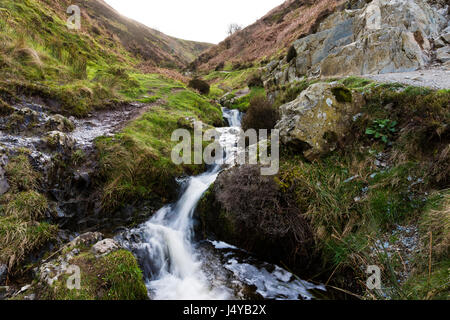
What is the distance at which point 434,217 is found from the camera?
2609mm

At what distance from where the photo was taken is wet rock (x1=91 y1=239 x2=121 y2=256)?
3.20 m

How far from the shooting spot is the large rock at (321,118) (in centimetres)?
449

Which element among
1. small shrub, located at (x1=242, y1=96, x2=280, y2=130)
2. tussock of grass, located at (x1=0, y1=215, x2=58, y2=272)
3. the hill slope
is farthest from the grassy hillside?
the hill slope

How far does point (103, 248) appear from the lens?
10.8ft

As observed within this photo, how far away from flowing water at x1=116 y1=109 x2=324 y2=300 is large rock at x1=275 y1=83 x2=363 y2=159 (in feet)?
8.94

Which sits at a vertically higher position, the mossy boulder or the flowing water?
the mossy boulder

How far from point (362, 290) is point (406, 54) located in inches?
332

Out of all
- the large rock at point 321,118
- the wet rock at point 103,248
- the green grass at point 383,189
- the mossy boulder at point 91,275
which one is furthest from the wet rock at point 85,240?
the large rock at point 321,118

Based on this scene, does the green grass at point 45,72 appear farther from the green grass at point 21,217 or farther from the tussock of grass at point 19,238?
the tussock of grass at point 19,238

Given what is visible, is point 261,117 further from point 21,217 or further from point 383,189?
point 21,217

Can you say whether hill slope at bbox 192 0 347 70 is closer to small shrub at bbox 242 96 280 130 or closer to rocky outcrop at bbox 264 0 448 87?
rocky outcrop at bbox 264 0 448 87

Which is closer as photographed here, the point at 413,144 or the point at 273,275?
the point at 413,144

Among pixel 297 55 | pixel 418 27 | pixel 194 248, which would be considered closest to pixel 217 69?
pixel 297 55

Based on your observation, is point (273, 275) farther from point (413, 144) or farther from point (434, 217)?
point (413, 144)
